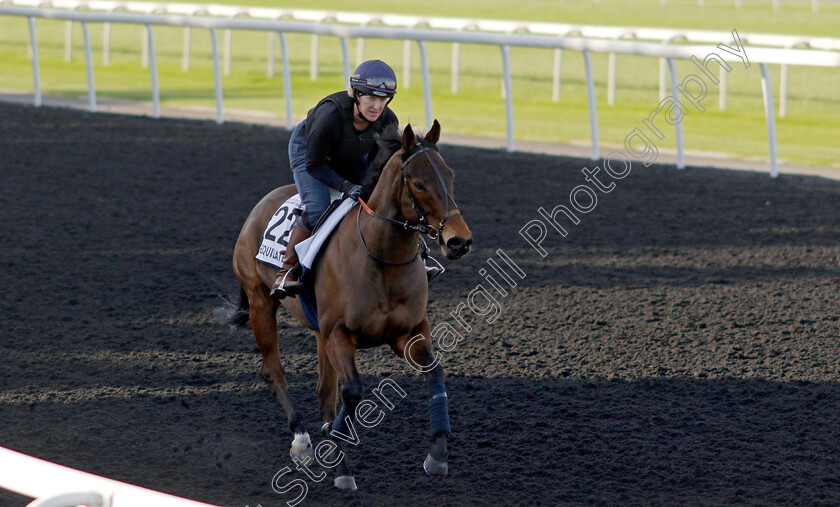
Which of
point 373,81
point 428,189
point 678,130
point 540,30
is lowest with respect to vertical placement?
point 678,130

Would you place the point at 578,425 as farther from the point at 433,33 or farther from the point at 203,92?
the point at 203,92

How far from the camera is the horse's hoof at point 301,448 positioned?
4.57m

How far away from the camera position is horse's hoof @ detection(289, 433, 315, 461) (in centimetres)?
457

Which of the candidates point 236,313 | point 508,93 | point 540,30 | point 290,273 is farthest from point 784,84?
point 290,273

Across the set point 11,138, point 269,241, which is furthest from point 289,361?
point 11,138

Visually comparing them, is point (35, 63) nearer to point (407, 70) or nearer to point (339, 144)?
point (407, 70)

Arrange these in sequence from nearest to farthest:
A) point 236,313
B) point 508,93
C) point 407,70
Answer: point 236,313 → point 508,93 → point 407,70

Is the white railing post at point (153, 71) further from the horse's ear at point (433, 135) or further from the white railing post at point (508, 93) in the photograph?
the horse's ear at point (433, 135)

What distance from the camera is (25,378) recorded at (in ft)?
18.2

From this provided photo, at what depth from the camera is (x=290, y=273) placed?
4680mm

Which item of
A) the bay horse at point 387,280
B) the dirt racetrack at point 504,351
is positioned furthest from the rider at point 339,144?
the dirt racetrack at point 504,351

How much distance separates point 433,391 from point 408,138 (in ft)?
3.51

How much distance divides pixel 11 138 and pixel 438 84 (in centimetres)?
Answer: 863

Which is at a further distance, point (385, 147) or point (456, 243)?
point (385, 147)
